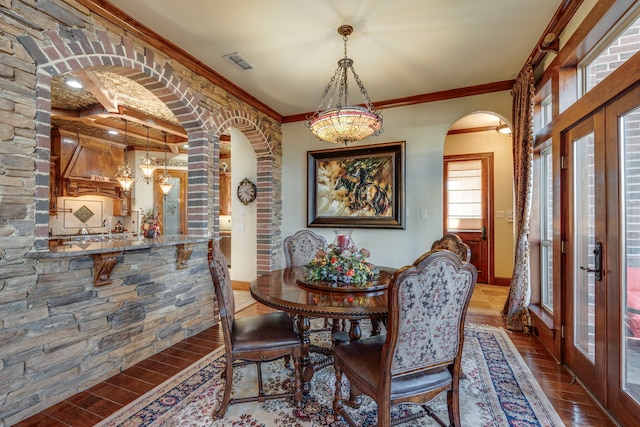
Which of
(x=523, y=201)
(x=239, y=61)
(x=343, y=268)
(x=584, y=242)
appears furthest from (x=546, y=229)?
(x=239, y=61)

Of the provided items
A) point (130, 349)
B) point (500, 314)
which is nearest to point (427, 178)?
point (500, 314)

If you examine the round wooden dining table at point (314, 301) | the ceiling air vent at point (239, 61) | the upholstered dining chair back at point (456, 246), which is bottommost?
the round wooden dining table at point (314, 301)

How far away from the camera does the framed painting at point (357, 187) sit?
417 centimetres

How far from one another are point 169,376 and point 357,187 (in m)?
3.14

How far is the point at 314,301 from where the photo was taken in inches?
70.8

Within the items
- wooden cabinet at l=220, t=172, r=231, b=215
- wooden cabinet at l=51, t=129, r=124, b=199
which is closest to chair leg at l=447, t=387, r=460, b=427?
wooden cabinet at l=220, t=172, r=231, b=215

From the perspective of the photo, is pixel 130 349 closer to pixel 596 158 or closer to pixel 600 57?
pixel 596 158

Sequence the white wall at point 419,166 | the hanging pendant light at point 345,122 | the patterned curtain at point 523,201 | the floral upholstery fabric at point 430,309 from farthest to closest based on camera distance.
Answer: the white wall at point 419,166
the patterned curtain at point 523,201
the hanging pendant light at point 345,122
the floral upholstery fabric at point 430,309

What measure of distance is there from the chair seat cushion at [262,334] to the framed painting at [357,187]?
2.42 m

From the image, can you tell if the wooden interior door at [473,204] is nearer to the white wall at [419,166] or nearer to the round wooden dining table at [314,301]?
the white wall at [419,166]

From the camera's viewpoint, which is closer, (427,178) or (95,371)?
(95,371)

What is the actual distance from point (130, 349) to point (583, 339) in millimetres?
3537

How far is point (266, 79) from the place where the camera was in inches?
142

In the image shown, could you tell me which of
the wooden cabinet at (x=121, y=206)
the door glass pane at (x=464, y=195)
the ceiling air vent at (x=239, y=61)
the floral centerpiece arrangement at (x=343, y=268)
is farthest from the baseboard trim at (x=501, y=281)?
the wooden cabinet at (x=121, y=206)
